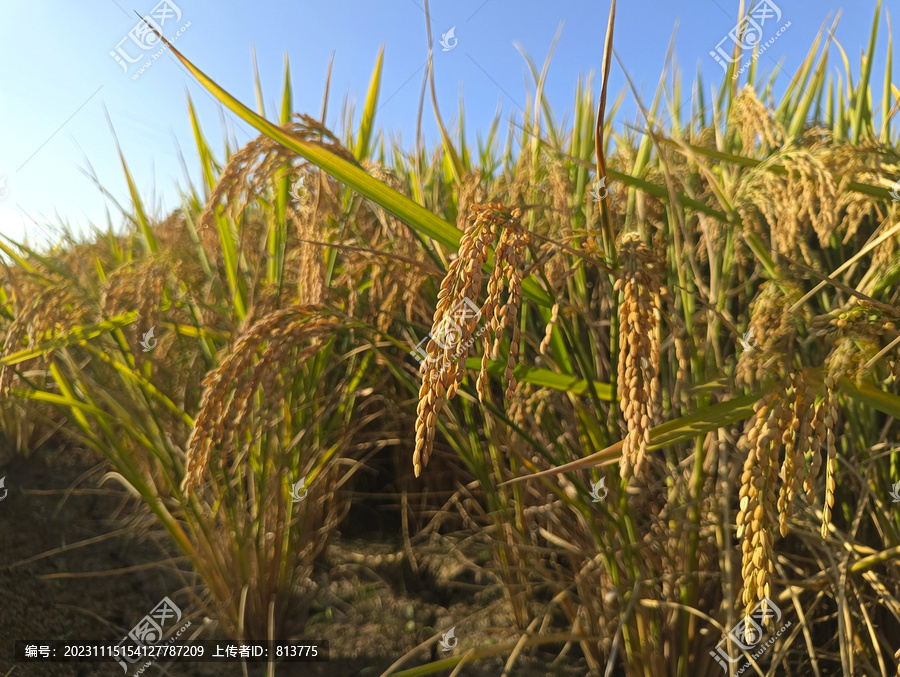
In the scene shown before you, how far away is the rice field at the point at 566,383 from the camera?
0.68 m

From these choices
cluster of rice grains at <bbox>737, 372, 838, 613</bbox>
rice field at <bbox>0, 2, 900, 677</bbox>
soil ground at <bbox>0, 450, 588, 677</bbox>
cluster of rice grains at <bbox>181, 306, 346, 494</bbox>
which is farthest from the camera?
soil ground at <bbox>0, 450, 588, 677</bbox>

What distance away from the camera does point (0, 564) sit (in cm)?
208

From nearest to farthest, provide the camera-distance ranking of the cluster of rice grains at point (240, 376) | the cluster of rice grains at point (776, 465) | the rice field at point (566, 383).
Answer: the cluster of rice grains at point (776, 465)
the rice field at point (566, 383)
the cluster of rice grains at point (240, 376)

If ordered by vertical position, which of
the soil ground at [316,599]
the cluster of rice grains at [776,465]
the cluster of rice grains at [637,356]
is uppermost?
the cluster of rice grains at [637,356]

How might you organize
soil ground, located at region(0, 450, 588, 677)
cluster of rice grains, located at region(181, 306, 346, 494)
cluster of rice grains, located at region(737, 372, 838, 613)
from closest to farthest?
1. cluster of rice grains, located at region(737, 372, 838, 613)
2. cluster of rice grains, located at region(181, 306, 346, 494)
3. soil ground, located at region(0, 450, 588, 677)

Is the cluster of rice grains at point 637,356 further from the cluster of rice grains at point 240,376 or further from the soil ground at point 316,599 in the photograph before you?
the soil ground at point 316,599

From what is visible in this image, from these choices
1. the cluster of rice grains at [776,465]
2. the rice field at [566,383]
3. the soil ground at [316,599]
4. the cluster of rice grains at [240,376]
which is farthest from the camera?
the soil ground at [316,599]

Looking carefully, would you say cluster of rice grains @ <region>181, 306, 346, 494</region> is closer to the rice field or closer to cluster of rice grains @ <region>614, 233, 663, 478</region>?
the rice field

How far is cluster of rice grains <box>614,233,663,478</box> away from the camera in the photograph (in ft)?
1.83

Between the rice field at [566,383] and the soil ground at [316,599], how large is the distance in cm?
2

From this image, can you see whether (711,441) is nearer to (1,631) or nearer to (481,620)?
(481,620)

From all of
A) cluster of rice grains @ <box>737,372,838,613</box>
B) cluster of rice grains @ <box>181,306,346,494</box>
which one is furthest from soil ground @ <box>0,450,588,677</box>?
cluster of rice grains @ <box>737,372,838,613</box>

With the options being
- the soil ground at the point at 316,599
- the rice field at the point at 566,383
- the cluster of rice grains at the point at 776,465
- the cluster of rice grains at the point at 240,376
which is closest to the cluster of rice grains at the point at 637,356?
the rice field at the point at 566,383

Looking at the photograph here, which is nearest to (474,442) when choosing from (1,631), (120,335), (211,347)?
(211,347)
